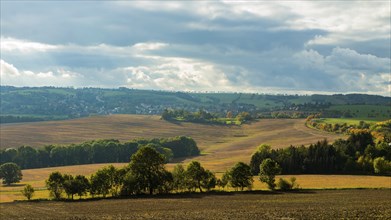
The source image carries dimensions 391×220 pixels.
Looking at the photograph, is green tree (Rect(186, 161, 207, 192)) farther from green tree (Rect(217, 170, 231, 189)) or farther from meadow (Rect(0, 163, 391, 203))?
meadow (Rect(0, 163, 391, 203))

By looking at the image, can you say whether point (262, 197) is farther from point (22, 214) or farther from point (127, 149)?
point (127, 149)

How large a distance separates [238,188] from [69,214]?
155 feet

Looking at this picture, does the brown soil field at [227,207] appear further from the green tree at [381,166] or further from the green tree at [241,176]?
the green tree at [381,166]

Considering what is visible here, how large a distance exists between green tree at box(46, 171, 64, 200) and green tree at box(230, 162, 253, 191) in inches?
1531

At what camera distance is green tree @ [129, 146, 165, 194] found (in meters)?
101

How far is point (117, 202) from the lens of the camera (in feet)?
295

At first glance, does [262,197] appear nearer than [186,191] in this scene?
Yes

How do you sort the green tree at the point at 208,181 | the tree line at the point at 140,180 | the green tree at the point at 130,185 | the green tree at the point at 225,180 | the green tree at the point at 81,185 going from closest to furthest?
the green tree at the point at 81,185
the tree line at the point at 140,180
the green tree at the point at 130,185
the green tree at the point at 208,181
the green tree at the point at 225,180

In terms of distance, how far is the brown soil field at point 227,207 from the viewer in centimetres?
6906

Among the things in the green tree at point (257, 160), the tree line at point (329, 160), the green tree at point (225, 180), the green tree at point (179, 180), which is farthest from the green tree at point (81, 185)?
the tree line at point (329, 160)

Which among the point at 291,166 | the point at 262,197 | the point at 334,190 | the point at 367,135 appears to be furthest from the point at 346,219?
the point at 367,135

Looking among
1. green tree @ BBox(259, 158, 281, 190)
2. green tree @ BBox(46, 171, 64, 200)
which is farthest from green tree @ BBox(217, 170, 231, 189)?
green tree @ BBox(46, 171, 64, 200)

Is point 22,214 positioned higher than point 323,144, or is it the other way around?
point 323,144

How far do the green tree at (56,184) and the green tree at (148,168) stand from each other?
616 inches
